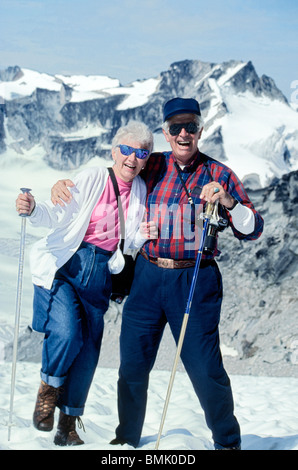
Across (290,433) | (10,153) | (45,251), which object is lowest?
(290,433)

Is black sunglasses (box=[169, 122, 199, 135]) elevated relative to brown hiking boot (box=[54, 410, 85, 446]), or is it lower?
elevated

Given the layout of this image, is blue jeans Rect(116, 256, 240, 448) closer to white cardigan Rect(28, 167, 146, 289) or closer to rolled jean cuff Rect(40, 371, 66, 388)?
white cardigan Rect(28, 167, 146, 289)

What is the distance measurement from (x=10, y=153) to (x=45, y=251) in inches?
3150

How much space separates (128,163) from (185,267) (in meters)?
0.76

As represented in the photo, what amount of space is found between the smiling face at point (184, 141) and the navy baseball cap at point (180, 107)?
1.2 inches

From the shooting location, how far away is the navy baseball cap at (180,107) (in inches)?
137

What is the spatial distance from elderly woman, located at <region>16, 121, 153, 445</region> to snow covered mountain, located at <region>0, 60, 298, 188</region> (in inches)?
2183

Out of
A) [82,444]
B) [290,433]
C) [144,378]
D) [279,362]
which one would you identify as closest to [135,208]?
[144,378]

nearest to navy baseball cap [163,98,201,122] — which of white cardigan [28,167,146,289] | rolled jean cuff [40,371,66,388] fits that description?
white cardigan [28,167,146,289]

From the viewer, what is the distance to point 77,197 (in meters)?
3.38

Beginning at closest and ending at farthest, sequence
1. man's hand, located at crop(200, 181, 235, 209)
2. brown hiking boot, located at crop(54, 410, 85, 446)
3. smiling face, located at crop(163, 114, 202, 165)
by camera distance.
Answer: man's hand, located at crop(200, 181, 235, 209), smiling face, located at crop(163, 114, 202, 165), brown hiking boot, located at crop(54, 410, 85, 446)

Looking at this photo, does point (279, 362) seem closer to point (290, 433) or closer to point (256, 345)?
point (256, 345)

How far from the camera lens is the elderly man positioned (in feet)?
11.5

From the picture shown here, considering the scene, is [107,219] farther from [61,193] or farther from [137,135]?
[137,135]
